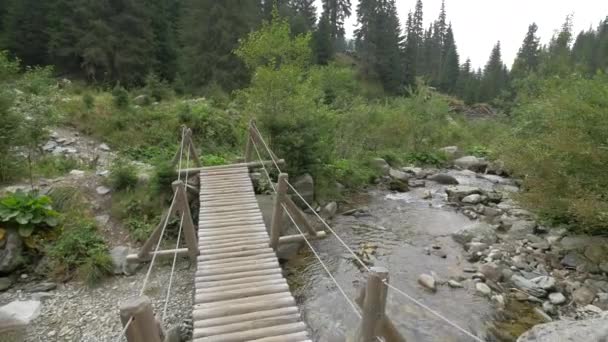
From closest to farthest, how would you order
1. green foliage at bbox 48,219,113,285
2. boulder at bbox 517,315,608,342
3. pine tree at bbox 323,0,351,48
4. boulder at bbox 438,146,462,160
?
boulder at bbox 517,315,608,342 → green foliage at bbox 48,219,113,285 → boulder at bbox 438,146,462,160 → pine tree at bbox 323,0,351,48

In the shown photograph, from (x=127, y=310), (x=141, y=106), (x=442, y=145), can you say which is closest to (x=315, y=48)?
(x=442, y=145)

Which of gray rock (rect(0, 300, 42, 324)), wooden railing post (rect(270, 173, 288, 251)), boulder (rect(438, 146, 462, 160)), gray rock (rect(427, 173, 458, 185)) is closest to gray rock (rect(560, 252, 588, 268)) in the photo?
wooden railing post (rect(270, 173, 288, 251))

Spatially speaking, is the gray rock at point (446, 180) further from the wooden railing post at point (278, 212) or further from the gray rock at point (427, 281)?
the wooden railing post at point (278, 212)

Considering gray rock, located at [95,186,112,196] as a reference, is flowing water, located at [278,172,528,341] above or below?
below

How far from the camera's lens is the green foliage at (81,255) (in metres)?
5.86

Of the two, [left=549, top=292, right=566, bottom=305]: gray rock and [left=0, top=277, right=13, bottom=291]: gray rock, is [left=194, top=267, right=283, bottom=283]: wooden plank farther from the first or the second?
[left=549, top=292, right=566, bottom=305]: gray rock

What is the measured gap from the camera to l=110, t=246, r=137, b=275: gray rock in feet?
20.2

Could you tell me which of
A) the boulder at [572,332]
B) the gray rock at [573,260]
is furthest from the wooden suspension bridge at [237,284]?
the gray rock at [573,260]

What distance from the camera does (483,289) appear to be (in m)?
6.03

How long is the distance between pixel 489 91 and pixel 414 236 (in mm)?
47482

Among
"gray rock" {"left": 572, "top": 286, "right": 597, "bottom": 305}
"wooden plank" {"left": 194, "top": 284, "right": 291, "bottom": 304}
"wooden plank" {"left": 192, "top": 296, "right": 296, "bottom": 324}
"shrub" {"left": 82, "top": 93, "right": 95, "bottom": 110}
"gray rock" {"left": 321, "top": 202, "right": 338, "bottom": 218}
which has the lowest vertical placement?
"gray rock" {"left": 572, "top": 286, "right": 597, "bottom": 305}

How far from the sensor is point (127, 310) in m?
2.24

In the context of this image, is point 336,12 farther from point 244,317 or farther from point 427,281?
point 244,317

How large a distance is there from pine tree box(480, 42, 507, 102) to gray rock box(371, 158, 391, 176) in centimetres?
4025
